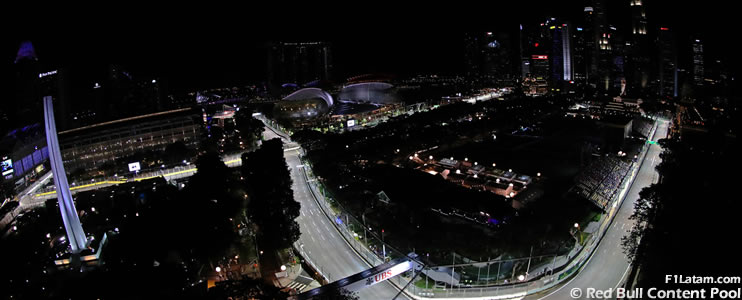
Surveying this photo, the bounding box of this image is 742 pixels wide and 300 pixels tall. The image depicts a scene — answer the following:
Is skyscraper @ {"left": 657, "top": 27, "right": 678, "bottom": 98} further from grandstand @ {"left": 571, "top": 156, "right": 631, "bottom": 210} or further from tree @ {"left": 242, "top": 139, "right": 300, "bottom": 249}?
tree @ {"left": 242, "top": 139, "right": 300, "bottom": 249}

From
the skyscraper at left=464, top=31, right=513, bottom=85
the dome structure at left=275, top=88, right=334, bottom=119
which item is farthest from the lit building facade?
the skyscraper at left=464, top=31, right=513, bottom=85

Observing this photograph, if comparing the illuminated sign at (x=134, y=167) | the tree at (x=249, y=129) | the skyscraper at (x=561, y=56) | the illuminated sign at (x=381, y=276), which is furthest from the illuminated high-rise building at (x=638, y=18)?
the illuminated sign at (x=134, y=167)

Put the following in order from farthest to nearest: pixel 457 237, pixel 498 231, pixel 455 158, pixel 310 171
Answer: pixel 455 158
pixel 310 171
pixel 498 231
pixel 457 237

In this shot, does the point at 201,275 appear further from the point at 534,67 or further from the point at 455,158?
the point at 534,67

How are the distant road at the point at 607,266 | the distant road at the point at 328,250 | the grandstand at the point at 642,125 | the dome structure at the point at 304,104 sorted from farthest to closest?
the dome structure at the point at 304,104 < the grandstand at the point at 642,125 < the distant road at the point at 328,250 < the distant road at the point at 607,266

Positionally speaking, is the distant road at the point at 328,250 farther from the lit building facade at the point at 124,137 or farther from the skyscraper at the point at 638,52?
the skyscraper at the point at 638,52

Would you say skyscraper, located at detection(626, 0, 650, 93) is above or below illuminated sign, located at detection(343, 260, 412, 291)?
above

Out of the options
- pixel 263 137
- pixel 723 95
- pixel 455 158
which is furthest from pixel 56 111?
pixel 723 95
